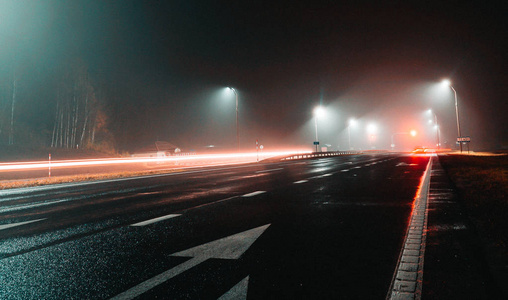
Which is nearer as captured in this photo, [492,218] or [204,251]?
[204,251]

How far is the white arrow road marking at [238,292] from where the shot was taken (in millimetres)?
2492

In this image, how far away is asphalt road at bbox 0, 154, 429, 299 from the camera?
2715 millimetres

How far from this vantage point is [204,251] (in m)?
3.79

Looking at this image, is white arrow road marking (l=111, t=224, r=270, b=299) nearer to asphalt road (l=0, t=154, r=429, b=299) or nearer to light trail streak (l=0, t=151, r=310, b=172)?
asphalt road (l=0, t=154, r=429, b=299)

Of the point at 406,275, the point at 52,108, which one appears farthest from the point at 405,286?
the point at 52,108

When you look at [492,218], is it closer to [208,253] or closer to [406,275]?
[406,275]

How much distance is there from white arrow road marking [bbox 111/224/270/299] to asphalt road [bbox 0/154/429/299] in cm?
1

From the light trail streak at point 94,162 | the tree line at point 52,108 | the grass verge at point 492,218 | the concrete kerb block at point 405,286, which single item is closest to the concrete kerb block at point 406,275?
the concrete kerb block at point 405,286

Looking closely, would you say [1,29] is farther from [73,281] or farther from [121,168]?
[73,281]

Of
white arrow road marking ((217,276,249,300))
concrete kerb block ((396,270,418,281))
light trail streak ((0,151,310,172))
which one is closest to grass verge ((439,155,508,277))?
concrete kerb block ((396,270,418,281))

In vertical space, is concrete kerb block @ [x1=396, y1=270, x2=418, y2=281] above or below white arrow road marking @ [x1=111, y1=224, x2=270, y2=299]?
below

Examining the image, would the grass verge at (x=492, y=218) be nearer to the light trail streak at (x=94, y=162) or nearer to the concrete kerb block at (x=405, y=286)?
the concrete kerb block at (x=405, y=286)

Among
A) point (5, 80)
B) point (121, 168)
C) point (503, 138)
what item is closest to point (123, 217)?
point (121, 168)

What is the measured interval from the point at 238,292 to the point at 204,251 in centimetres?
127
